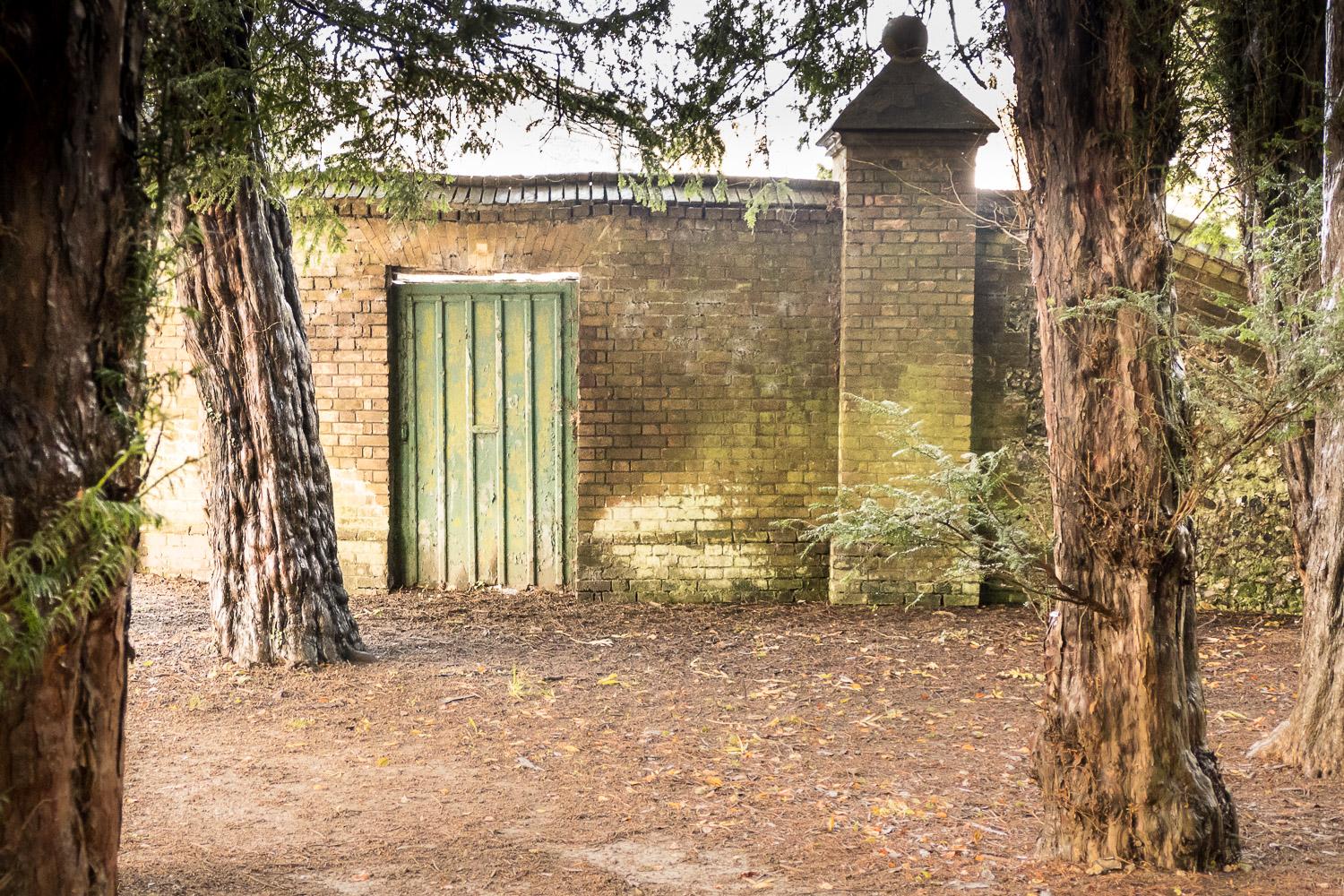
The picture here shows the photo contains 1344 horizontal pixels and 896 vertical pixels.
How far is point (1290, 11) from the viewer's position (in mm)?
4551

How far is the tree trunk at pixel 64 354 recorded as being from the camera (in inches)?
73.1

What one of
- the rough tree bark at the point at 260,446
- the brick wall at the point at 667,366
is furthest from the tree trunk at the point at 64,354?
the brick wall at the point at 667,366

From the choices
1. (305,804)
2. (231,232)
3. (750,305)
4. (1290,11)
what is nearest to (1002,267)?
(750,305)

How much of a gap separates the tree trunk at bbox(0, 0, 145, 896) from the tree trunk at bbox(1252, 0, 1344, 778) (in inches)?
157

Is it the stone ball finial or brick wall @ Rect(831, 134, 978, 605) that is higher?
the stone ball finial

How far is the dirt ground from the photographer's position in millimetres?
3408

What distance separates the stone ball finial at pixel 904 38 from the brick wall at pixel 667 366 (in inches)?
50.1

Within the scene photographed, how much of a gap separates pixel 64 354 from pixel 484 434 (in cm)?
652

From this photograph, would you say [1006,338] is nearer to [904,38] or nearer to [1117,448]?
[904,38]

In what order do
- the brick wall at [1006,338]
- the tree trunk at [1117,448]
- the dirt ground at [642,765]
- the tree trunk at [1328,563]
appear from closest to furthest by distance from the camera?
the tree trunk at [1117,448] → the dirt ground at [642,765] → the tree trunk at [1328,563] → the brick wall at [1006,338]

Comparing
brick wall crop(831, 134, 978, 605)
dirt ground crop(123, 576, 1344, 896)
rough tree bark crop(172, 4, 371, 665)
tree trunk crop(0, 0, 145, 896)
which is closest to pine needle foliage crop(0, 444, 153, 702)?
tree trunk crop(0, 0, 145, 896)

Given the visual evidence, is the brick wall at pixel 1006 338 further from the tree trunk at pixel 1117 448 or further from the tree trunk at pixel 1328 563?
the tree trunk at pixel 1117 448

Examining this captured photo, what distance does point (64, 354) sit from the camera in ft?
6.29

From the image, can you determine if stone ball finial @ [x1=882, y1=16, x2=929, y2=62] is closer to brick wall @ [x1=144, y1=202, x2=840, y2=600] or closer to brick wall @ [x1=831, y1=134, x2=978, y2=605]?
brick wall @ [x1=831, y1=134, x2=978, y2=605]
